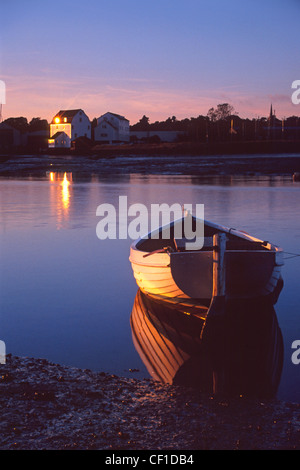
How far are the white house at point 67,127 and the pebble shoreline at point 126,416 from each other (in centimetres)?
10660

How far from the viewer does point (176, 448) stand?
213 inches

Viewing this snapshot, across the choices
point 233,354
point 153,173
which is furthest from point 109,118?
point 233,354

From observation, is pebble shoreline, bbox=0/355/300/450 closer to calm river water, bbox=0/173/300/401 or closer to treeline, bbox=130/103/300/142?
calm river water, bbox=0/173/300/401

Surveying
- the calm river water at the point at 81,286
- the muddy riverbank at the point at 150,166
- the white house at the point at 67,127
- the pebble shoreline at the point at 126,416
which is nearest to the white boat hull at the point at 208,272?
the calm river water at the point at 81,286

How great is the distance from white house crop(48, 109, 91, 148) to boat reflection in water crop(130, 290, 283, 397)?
103 m

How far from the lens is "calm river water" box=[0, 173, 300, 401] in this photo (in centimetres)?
863

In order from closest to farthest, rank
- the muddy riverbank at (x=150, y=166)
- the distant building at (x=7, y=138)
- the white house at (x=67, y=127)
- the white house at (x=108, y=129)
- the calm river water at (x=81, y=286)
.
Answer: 1. the calm river water at (x=81, y=286)
2. the muddy riverbank at (x=150, y=166)
3. the white house at (x=67, y=127)
4. the white house at (x=108, y=129)
5. the distant building at (x=7, y=138)

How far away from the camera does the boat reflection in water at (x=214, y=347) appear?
7.56 metres

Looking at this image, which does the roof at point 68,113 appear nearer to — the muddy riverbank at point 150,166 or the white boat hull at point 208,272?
the muddy riverbank at point 150,166

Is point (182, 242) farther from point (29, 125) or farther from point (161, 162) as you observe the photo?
point (29, 125)

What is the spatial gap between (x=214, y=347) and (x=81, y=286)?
472 cm

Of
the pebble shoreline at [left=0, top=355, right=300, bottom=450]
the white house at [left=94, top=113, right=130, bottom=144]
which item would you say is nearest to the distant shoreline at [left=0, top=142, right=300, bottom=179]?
the white house at [left=94, top=113, right=130, bottom=144]

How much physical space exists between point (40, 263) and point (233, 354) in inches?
319
